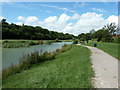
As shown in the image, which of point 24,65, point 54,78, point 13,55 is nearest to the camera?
point 54,78

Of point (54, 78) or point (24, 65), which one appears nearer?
point (54, 78)

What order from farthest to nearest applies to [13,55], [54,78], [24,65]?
[13,55], [24,65], [54,78]

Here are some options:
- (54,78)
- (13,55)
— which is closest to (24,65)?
(54,78)

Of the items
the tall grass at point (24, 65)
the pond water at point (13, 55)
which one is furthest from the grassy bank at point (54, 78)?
the pond water at point (13, 55)

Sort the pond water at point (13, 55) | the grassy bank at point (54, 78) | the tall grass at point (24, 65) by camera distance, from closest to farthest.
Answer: the grassy bank at point (54, 78) < the tall grass at point (24, 65) < the pond water at point (13, 55)

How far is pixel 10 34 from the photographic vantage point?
72.7m

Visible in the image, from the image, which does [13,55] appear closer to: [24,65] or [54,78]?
[24,65]

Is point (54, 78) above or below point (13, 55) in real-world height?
above

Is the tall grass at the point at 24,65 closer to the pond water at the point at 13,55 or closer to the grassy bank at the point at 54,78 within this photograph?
the grassy bank at the point at 54,78

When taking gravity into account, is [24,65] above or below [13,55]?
above

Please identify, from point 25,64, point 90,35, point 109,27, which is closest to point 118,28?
point 109,27

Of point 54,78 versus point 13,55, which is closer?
point 54,78

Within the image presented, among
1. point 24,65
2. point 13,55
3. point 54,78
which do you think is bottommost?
point 13,55

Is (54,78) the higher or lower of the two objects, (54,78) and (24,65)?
the higher
